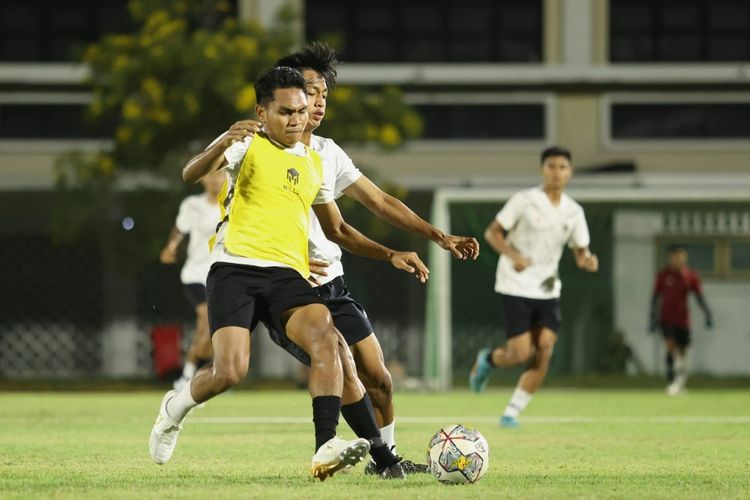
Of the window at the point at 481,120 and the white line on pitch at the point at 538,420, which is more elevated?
the window at the point at 481,120

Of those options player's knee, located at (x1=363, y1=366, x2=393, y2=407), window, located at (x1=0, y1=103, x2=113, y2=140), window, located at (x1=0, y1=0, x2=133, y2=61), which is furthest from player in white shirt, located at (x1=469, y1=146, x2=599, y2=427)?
window, located at (x1=0, y1=0, x2=133, y2=61)

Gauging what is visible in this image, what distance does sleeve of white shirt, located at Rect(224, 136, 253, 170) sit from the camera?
679 centimetres

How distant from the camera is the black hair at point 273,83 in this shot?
22.7 feet

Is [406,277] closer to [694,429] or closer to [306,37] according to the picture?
[306,37]

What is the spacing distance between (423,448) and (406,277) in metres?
16.4

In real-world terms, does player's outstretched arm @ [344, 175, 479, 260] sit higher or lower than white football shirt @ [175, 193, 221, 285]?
higher

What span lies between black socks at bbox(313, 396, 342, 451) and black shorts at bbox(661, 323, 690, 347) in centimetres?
1310

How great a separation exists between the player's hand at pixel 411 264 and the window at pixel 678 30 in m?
21.8

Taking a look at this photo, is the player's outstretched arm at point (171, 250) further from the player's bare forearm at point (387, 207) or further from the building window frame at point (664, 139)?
the building window frame at point (664, 139)

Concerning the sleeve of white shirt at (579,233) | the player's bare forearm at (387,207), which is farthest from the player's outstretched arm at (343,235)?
the sleeve of white shirt at (579,233)

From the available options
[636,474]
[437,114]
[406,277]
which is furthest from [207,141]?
[636,474]

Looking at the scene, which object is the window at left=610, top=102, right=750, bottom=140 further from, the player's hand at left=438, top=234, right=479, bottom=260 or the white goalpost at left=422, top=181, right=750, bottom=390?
the player's hand at left=438, top=234, right=479, bottom=260

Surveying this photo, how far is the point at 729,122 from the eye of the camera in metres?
28.3

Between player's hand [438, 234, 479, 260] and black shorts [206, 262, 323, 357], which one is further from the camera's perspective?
player's hand [438, 234, 479, 260]
